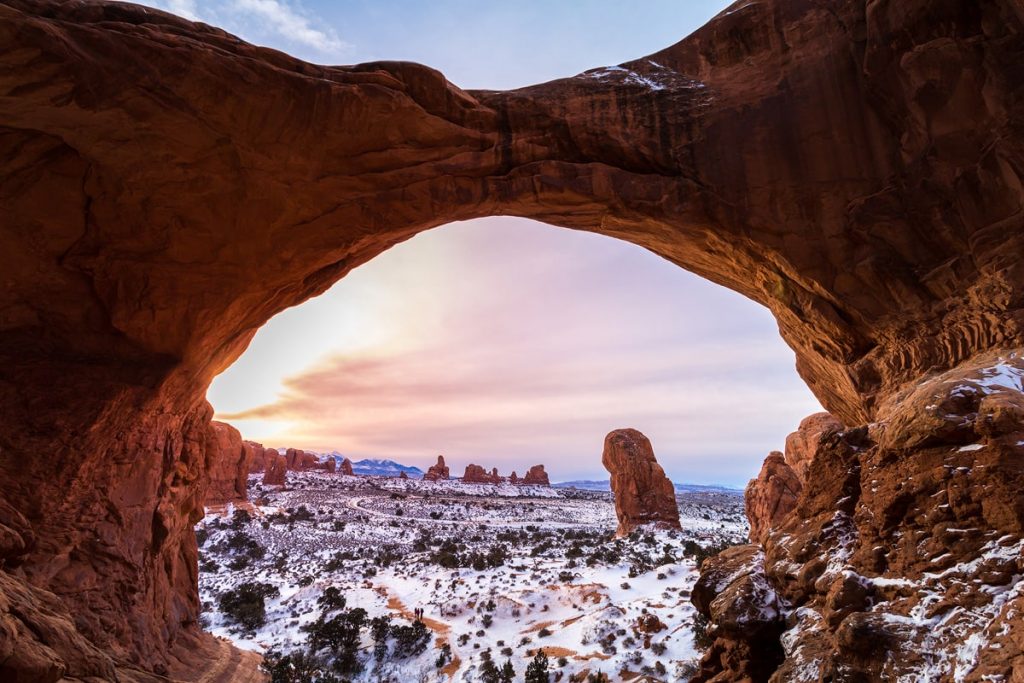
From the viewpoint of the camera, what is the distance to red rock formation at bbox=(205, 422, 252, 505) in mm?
40469

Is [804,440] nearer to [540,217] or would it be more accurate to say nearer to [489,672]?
[489,672]

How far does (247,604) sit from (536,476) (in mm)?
75741

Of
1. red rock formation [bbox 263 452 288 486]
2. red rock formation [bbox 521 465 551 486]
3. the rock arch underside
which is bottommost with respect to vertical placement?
red rock formation [bbox 521 465 551 486]

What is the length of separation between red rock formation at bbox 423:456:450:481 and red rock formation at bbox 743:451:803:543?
2617 inches

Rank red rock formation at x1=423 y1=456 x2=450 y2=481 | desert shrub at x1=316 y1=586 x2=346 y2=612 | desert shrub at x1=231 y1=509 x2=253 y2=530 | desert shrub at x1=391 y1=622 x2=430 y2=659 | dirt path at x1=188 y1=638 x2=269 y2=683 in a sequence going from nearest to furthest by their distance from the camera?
dirt path at x1=188 y1=638 x2=269 y2=683, desert shrub at x1=391 y1=622 x2=430 y2=659, desert shrub at x1=316 y1=586 x2=346 y2=612, desert shrub at x1=231 y1=509 x2=253 y2=530, red rock formation at x1=423 y1=456 x2=450 y2=481

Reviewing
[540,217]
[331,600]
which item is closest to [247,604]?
[331,600]

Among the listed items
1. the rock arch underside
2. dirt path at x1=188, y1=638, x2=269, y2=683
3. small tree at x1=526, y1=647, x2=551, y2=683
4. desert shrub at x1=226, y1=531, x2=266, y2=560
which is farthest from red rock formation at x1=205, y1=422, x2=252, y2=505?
small tree at x1=526, y1=647, x2=551, y2=683

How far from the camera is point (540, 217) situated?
1321cm

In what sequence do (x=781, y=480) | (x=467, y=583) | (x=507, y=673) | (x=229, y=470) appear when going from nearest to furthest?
1. (x=507, y=673)
2. (x=467, y=583)
3. (x=781, y=480)
4. (x=229, y=470)

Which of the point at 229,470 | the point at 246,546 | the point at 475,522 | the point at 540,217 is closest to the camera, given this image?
the point at 540,217

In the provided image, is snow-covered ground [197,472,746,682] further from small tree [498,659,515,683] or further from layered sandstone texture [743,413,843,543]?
layered sandstone texture [743,413,843,543]

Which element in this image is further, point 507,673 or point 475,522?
point 475,522

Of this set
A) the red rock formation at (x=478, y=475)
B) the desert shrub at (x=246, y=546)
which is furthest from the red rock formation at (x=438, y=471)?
the desert shrub at (x=246, y=546)

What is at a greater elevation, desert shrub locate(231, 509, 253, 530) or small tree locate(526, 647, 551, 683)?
desert shrub locate(231, 509, 253, 530)
